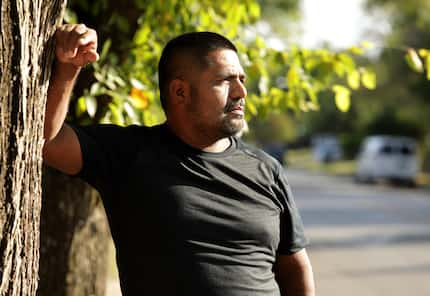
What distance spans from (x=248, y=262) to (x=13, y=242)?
654 mm

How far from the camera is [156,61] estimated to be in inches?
170

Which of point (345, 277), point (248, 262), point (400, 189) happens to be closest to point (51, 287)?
point (248, 262)

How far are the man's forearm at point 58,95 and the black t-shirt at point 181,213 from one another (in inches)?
5.0

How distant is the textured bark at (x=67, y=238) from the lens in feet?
13.1

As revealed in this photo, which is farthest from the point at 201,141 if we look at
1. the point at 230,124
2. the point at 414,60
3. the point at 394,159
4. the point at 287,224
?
the point at 394,159

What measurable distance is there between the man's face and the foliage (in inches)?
52.5

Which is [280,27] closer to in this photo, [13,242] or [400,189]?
[400,189]

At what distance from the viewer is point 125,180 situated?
7.61ft

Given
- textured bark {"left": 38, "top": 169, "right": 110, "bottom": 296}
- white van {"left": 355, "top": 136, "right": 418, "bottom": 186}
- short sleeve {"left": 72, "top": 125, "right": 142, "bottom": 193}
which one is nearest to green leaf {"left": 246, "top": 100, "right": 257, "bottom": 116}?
textured bark {"left": 38, "top": 169, "right": 110, "bottom": 296}

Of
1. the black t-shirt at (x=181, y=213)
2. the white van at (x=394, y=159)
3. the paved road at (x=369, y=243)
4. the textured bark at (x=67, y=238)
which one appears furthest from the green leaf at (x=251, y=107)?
the white van at (x=394, y=159)

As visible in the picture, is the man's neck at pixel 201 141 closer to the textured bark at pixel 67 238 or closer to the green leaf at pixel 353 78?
the textured bark at pixel 67 238

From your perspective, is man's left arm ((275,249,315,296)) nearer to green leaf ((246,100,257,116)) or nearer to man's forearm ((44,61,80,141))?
man's forearm ((44,61,80,141))

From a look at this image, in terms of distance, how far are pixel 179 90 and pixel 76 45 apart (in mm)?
464

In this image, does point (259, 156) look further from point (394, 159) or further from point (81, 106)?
point (394, 159)
